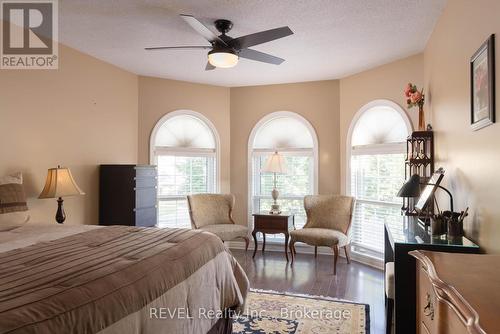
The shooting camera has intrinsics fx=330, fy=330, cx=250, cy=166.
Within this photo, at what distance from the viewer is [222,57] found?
2848 millimetres

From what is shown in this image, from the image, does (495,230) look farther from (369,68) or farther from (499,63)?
(369,68)

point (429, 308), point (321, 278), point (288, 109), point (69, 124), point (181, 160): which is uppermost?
point (288, 109)

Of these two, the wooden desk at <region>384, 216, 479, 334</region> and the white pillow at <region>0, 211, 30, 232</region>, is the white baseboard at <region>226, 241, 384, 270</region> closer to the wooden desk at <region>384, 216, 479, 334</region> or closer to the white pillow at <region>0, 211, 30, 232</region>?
the wooden desk at <region>384, 216, 479, 334</region>

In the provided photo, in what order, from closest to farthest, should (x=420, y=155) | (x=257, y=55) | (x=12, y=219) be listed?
(x=12, y=219) < (x=257, y=55) < (x=420, y=155)

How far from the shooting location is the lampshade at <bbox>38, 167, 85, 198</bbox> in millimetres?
3188

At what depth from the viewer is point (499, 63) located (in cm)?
172

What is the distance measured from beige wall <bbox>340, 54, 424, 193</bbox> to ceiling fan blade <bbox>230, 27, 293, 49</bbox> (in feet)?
7.35

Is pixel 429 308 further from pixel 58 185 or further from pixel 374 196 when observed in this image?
pixel 374 196

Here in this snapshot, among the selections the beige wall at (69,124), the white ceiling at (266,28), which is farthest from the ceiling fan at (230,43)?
the beige wall at (69,124)

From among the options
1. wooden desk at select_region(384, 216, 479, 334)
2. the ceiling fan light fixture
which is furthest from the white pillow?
wooden desk at select_region(384, 216, 479, 334)

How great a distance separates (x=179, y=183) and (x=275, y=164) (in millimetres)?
1575

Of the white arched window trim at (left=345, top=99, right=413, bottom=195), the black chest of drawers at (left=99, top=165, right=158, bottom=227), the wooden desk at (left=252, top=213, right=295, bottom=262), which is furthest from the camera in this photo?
the wooden desk at (left=252, top=213, right=295, bottom=262)

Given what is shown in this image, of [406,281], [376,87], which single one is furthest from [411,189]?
[376,87]

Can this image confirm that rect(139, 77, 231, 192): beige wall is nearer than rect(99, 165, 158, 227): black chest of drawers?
No
